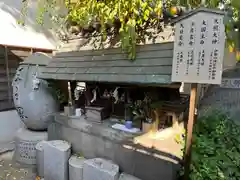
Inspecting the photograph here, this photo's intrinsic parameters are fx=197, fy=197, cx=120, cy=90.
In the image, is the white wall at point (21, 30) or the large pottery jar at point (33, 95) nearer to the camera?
the large pottery jar at point (33, 95)

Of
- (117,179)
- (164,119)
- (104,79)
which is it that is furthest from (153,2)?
(117,179)

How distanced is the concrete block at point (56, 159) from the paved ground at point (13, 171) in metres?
0.53

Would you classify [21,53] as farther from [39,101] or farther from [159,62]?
[159,62]

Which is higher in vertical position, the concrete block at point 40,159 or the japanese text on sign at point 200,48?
the japanese text on sign at point 200,48

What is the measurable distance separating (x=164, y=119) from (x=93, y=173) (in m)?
1.37

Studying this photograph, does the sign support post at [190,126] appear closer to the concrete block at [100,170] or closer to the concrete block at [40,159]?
the concrete block at [100,170]

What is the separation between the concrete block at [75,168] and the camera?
10.8 feet

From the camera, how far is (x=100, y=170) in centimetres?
291

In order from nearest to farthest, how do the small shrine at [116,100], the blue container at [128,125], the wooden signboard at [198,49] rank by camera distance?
the wooden signboard at [198,49], the small shrine at [116,100], the blue container at [128,125]

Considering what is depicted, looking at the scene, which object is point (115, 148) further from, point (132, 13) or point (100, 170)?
point (132, 13)

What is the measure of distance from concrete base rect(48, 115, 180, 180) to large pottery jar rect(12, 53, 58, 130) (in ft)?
1.38

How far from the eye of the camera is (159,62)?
8.45 feet

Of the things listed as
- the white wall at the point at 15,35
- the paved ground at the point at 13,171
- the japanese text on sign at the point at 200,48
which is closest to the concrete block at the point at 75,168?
the paved ground at the point at 13,171

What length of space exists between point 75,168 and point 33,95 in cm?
200
